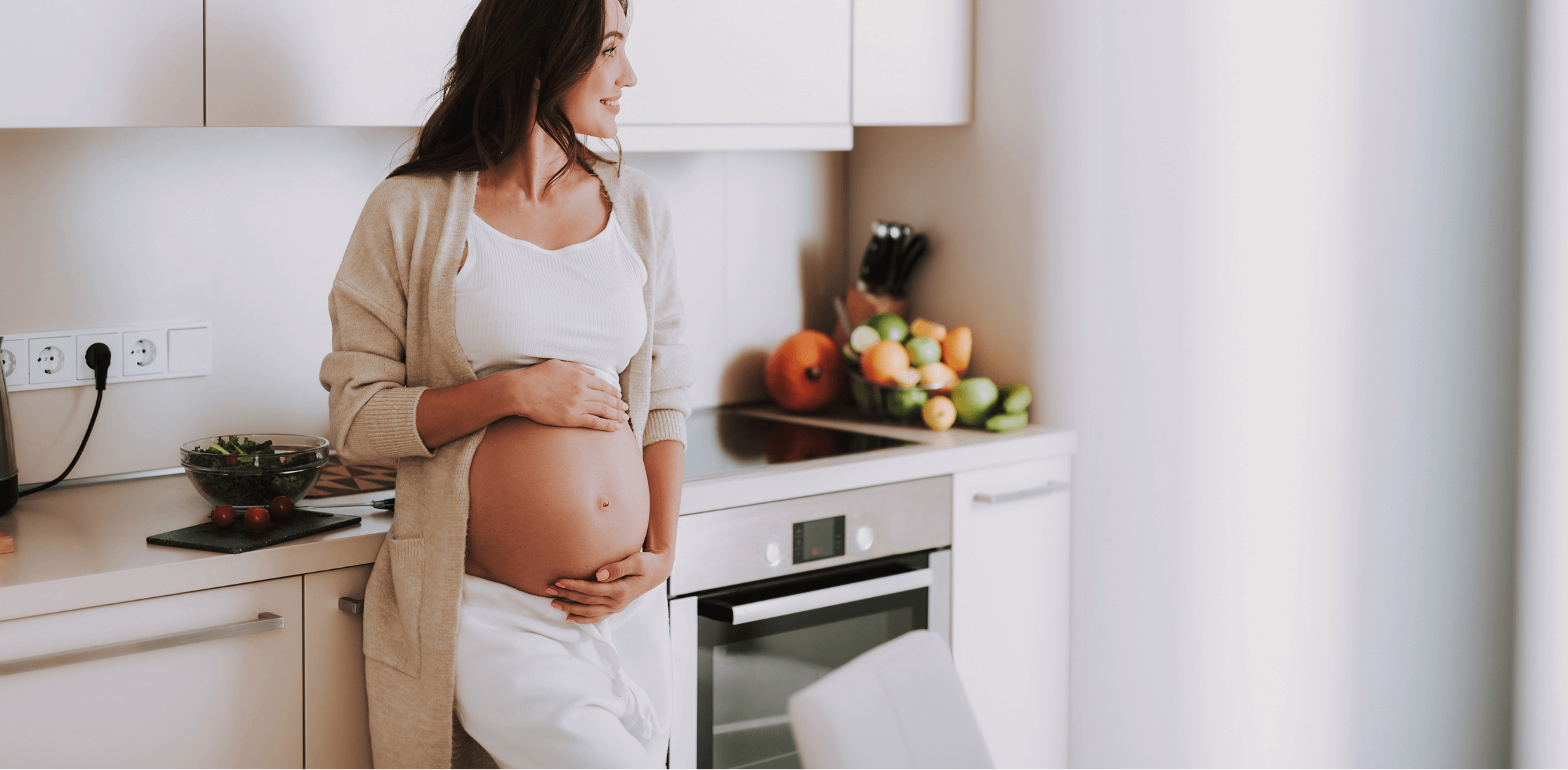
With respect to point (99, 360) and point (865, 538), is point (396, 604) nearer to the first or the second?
point (99, 360)

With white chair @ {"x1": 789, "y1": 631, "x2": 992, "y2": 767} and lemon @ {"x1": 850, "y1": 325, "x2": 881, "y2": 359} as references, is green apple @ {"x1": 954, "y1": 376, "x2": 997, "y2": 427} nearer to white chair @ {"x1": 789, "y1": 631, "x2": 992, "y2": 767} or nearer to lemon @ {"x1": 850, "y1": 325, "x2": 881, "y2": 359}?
lemon @ {"x1": 850, "y1": 325, "x2": 881, "y2": 359}

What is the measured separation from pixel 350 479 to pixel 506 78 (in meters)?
0.64

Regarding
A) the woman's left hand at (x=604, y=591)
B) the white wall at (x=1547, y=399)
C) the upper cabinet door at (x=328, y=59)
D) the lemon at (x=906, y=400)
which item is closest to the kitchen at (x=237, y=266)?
the upper cabinet door at (x=328, y=59)

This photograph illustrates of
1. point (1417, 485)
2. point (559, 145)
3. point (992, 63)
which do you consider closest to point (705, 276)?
point (992, 63)

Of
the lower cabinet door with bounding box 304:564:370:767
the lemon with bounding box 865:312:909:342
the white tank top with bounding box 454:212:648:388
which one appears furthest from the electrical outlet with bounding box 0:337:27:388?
the lemon with bounding box 865:312:909:342

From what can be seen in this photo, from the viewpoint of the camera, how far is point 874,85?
7.14ft

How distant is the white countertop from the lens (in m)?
1.36

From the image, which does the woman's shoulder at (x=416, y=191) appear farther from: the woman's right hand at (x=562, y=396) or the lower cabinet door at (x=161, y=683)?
the lower cabinet door at (x=161, y=683)

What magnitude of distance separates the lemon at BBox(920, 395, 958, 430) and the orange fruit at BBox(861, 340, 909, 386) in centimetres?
7

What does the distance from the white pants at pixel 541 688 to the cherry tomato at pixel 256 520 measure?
0.77 ft

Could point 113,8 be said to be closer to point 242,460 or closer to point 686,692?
point 242,460

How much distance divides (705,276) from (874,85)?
45 centimetres

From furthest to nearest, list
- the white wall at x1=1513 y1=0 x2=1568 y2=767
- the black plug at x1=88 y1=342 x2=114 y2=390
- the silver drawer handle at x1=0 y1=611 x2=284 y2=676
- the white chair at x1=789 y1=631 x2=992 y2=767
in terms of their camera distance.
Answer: the white wall at x1=1513 y1=0 x2=1568 y2=767
the black plug at x1=88 y1=342 x2=114 y2=390
the silver drawer handle at x1=0 y1=611 x2=284 y2=676
the white chair at x1=789 y1=631 x2=992 y2=767

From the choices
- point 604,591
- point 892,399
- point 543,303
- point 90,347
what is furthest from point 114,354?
point 892,399
